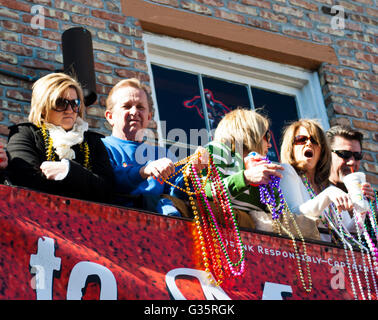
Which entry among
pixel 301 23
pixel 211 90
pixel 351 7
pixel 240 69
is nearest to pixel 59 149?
pixel 211 90

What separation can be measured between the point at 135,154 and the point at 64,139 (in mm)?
532

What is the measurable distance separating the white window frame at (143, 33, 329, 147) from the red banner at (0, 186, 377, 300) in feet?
8.11

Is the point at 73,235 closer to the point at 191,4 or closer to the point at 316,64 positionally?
the point at 191,4

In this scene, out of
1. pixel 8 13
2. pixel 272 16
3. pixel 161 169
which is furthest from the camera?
pixel 272 16

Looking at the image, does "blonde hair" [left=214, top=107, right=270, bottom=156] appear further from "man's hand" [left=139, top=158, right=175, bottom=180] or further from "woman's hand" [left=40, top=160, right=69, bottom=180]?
"woman's hand" [left=40, top=160, right=69, bottom=180]

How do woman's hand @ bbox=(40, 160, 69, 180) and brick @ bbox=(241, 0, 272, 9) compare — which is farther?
brick @ bbox=(241, 0, 272, 9)

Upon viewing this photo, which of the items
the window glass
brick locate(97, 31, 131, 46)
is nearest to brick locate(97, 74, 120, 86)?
brick locate(97, 31, 131, 46)

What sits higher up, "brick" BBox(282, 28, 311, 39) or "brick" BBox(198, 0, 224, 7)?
"brick" BBox(198, 0, 224, 7)

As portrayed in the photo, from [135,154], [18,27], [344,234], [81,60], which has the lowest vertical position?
[344,234]

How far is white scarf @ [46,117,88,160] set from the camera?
13.3ft

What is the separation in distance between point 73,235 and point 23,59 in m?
2.40

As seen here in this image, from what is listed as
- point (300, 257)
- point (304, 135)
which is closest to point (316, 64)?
point (304, 135)

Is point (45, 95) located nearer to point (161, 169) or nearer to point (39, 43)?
point (161, 169)

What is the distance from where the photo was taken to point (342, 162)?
5477mm
